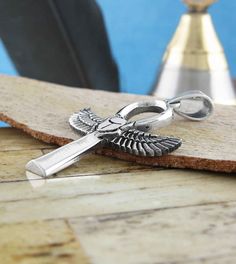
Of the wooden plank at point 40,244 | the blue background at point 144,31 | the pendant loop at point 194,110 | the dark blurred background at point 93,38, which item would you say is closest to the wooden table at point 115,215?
the wooden plank at point 40,244

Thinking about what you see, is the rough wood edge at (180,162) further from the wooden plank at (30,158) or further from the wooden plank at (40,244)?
the wooden plank at (40,244)

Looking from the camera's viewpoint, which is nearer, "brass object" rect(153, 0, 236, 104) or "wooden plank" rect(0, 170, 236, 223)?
"wooden plank" rect(0, 170, 236, 223)

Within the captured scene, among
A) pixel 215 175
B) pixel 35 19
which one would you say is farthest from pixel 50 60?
pixel 215 175

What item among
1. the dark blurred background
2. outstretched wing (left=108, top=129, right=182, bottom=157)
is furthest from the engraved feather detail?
the dark blurred background

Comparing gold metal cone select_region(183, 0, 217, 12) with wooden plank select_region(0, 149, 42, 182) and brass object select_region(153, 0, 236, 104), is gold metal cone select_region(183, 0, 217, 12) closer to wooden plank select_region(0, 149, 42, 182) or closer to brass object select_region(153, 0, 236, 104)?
brass object select_region(153, 0, 236, 104)

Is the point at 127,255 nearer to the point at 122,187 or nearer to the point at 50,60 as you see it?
the point at 122,187
